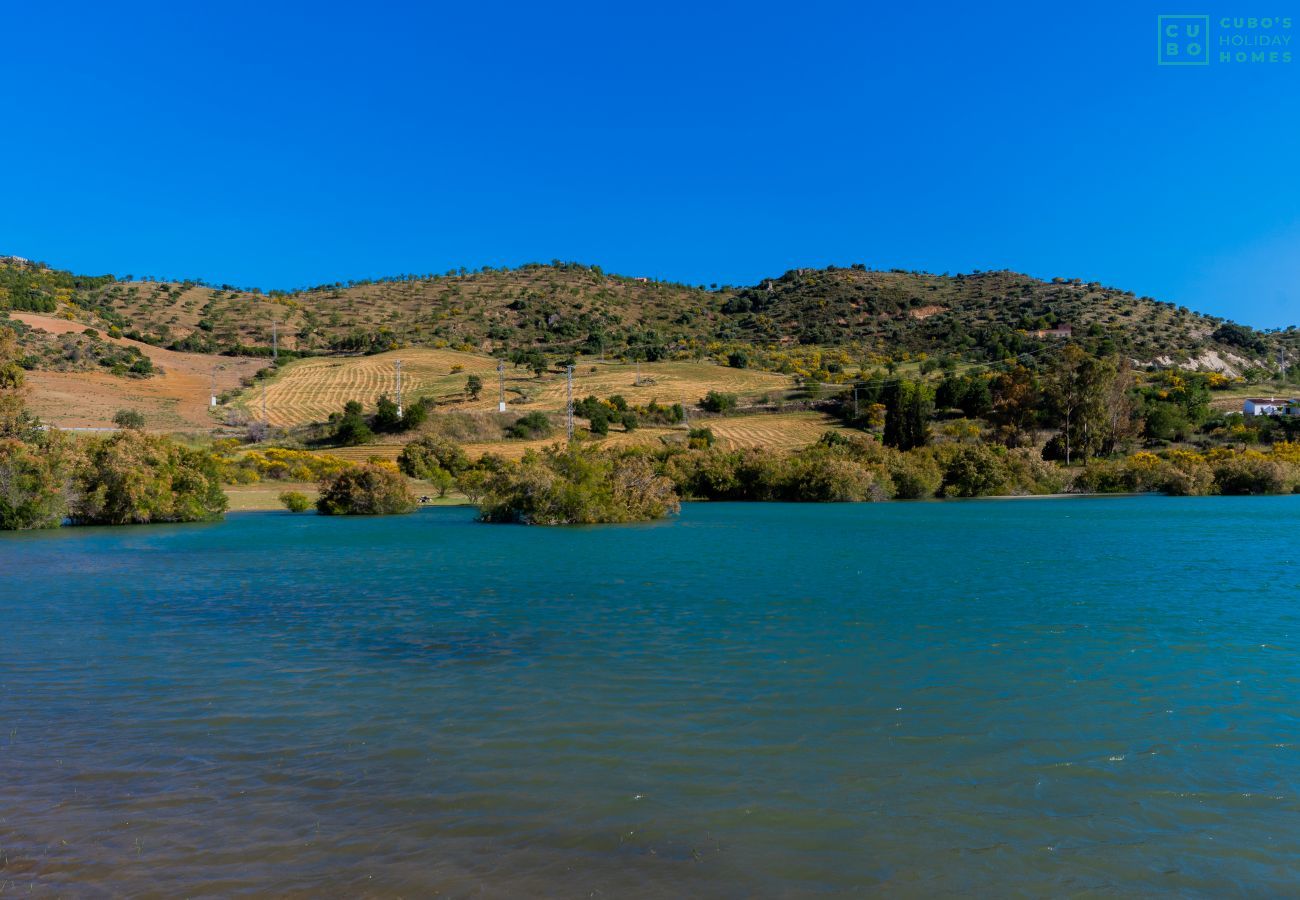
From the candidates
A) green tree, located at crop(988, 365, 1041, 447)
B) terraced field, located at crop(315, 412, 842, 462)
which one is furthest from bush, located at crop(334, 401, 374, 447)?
green tree, located at crop(988, 365, 1041, 447)

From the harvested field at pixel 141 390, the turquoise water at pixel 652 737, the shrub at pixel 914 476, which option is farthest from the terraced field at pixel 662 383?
the turquoise water at pixel 652 737

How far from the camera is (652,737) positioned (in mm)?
8875

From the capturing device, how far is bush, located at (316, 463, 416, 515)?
153 feet

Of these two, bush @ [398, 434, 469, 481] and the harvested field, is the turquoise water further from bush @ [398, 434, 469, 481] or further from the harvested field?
the harvested field

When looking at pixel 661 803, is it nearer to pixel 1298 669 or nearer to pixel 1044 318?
pixel 1298 669

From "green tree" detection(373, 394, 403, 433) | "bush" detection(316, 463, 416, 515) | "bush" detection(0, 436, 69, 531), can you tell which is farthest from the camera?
"green tree" detection(373, 394, 403, 433)

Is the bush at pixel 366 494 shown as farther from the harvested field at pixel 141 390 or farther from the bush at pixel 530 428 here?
the bush at pixel 530 428

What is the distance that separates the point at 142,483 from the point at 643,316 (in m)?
122

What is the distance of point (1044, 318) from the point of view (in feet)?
429

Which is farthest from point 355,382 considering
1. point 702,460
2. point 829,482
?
point 829,482

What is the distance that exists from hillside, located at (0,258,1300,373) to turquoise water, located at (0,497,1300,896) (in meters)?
106

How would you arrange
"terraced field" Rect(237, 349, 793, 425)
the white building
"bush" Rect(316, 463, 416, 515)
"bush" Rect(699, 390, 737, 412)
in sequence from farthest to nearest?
"bush" Rect(699, 390, 737, 412) < "terraced field" Rect(237, 349, 793, 425) < the white building < "bush" Rect(316, 463, 416, 515)

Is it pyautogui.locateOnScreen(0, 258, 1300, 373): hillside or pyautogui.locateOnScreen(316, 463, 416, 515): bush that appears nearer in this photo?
pyautogui.locateOnScreen(316, 463, 416, 515): bush

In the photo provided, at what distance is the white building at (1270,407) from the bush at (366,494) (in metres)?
79.0
